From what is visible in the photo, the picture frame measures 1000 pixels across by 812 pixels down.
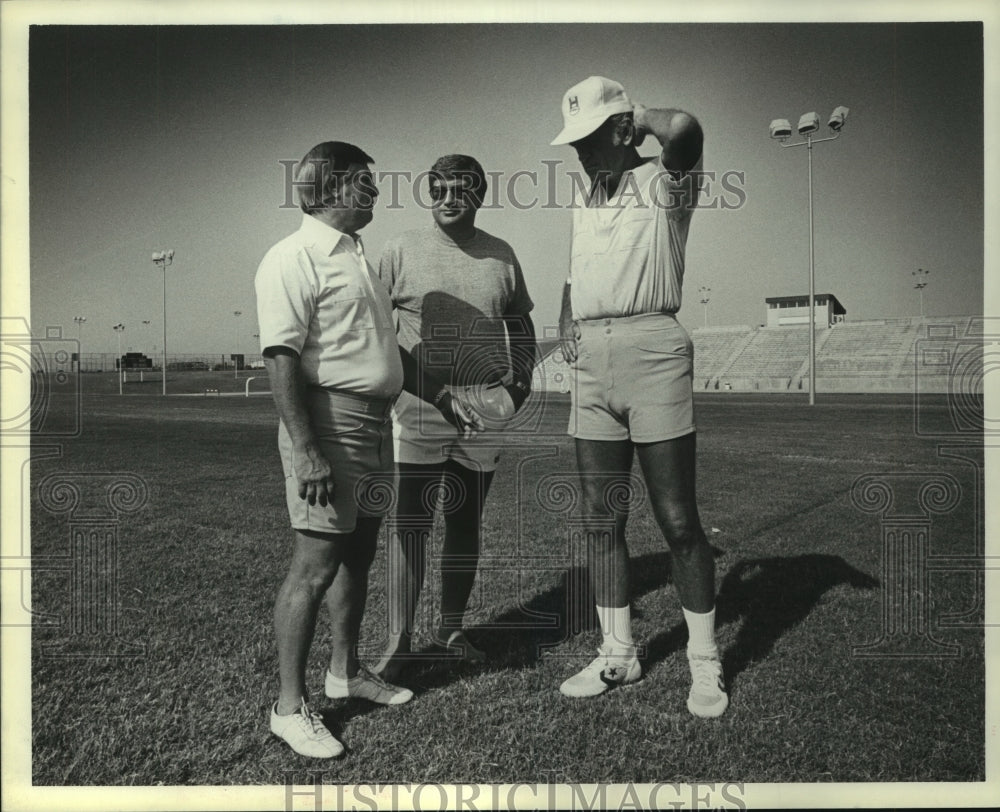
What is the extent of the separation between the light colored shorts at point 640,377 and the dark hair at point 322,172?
0.96 m

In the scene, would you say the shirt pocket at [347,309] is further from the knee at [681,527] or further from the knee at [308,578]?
the knee at [681,527]

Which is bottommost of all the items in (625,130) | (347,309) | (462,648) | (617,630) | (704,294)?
(462,648)

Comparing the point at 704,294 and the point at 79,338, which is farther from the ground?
the point at 704,294

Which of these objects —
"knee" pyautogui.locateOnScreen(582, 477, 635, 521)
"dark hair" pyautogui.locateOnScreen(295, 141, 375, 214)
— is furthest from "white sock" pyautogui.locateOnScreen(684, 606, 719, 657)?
"dark hair" pyautogui.locateOnScreen(295, 141, 375, 214)

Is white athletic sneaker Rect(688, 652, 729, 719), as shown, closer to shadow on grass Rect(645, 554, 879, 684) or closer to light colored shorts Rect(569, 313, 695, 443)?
shadow on grass Rect(645, 554, 879, 684)

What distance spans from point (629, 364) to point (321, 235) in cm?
108

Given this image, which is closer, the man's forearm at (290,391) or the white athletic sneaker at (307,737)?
the man's forearm at (290,391)

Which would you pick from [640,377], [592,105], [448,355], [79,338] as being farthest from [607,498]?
[79,338]

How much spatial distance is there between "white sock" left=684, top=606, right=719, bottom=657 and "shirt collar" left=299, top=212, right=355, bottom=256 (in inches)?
66.8

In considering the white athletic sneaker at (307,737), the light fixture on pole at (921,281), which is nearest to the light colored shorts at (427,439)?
the white athletic sneaker at (307,737)

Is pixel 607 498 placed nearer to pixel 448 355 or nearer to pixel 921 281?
pixel 448 355

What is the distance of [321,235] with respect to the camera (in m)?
2.11

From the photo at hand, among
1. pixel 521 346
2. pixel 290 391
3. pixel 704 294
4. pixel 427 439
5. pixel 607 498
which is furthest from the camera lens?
pixel 704 294

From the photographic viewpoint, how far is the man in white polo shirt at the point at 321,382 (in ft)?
6.61
